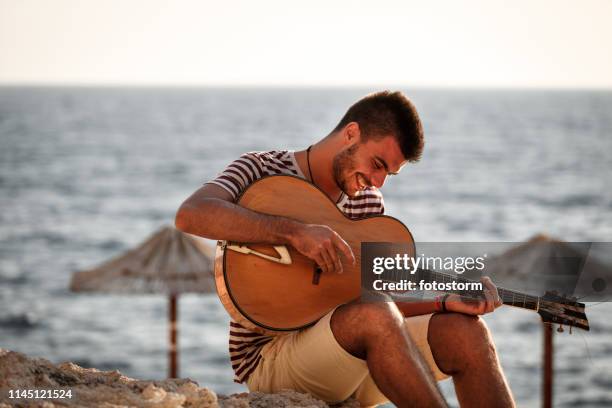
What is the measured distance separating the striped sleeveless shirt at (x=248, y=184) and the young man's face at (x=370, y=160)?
0.51 ft

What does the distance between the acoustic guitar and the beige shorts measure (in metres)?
0.10

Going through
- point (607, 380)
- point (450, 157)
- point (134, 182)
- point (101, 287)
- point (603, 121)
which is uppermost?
point (603, 121)

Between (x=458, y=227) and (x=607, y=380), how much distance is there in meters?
19.3

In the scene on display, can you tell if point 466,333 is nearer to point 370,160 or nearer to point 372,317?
point 372,317

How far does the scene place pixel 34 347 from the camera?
59.7 feet

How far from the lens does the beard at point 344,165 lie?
413 centimetres

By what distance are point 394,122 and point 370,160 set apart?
19 centimetres

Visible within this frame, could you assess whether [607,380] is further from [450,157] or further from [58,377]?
[450,157]

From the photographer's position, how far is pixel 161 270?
10.5m

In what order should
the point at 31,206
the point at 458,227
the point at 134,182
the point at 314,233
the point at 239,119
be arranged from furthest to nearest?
the point at 239,119 → the point at 134,182 → the point at 31,206 → the point at 458,227 → the point at 314,233

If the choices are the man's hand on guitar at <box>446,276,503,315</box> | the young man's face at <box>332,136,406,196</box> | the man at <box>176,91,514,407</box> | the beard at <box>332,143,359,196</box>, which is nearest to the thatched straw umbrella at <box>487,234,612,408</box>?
the man's hand on guitar at <box>446,276,503,315</box>

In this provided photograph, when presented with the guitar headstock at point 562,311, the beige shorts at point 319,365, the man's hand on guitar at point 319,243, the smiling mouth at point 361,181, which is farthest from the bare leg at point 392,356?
the smiling mouth at point 361,181

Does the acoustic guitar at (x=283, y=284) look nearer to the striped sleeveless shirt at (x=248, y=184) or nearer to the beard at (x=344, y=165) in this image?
the striped sleeveless shirt at (x=248, y=184)

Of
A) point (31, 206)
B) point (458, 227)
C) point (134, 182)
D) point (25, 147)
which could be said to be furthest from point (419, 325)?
point (25, 147)
